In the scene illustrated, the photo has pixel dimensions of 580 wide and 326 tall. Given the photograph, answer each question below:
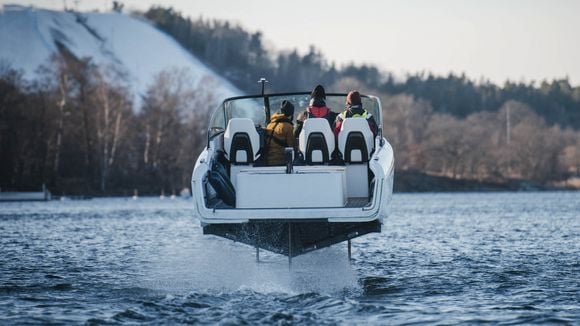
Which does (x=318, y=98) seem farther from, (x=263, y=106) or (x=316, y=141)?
(x=263, y=106)

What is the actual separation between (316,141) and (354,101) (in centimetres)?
146

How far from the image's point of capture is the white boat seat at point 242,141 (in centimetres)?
1789

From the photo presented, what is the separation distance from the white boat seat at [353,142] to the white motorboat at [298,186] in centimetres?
2

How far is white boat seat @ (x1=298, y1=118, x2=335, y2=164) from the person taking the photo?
1731cm

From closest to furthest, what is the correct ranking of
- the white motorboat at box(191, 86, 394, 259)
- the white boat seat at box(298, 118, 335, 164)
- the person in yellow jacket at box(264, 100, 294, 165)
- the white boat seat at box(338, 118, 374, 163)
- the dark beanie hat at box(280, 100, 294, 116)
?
1. the white motorboat at box(191, 86, 394, 259)
2. the white boat seat at box(298, 118, 335, 164)
3. the white boat seat at box(338, 118, 374, 163)
4. the person in yellow jacket at box(264, 100, 294, 165)
5. the dark beanie hat at box(280, 100, 294, 116)

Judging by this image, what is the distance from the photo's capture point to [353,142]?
57.5 ft

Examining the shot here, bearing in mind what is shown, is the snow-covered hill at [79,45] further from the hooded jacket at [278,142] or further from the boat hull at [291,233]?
the boat hull at [291,233]

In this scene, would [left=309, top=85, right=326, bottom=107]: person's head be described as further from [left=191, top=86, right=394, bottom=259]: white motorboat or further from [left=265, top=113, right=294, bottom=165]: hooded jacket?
[left=191, top=86, right=394, bottom=259]: white motorboat

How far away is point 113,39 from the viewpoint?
19425cm

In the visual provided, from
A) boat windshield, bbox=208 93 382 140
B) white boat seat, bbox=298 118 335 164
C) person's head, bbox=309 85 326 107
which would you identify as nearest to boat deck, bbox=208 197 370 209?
white boat seat, bbox=298 118 335 164

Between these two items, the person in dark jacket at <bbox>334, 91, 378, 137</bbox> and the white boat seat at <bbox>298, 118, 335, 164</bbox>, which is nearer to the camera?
the white boat seat at <bbox>298, 118, 335, 164</bbox>

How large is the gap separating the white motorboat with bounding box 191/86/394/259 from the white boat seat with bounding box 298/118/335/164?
0.05 feet

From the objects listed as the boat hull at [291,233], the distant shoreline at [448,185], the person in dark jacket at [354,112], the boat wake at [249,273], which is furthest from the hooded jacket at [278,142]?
the distant shoreline at [448,185]

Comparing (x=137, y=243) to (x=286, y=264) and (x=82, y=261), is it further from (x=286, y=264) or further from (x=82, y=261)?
(x=286, y=264)
